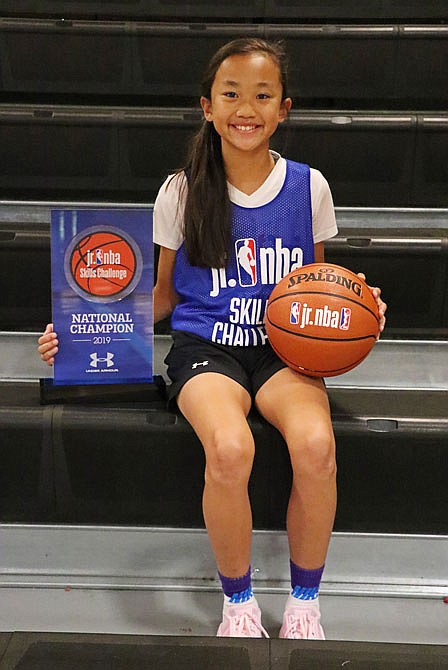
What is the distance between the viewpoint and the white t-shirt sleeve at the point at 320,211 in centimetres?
139

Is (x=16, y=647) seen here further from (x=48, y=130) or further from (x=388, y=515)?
(x=48, y=130)

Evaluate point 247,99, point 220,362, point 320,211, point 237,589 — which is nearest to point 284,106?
point 247,99

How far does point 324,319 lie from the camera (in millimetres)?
1211

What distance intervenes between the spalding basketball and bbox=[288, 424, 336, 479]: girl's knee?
0.11 meters

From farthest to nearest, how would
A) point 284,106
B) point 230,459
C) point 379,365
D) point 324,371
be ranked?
point 379,365 < point 284,106 < point 324,371 < point 230,459

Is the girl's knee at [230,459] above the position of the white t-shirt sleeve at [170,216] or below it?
below

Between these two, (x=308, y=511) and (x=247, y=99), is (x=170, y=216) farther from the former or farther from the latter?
(x=308, y=511)

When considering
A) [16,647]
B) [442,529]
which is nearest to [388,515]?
[442,529]

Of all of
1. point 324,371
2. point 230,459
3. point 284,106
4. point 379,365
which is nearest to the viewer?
point 230,459

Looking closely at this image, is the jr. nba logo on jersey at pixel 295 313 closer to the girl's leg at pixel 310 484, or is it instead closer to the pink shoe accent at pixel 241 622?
the girl's leg at pixel 310 484

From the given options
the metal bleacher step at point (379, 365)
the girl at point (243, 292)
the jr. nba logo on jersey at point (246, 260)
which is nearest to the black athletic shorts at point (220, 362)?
the girl at point (243, 292)

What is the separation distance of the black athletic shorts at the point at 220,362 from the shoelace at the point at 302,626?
334 mm

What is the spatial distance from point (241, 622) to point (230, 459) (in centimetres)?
22

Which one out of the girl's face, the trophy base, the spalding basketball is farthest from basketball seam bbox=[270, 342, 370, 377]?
the girl's face
